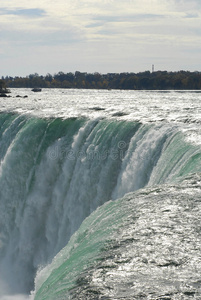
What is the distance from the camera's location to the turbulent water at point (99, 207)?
23.9ft

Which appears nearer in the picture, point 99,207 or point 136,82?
point 99,207

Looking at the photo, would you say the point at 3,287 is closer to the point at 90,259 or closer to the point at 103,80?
the point at 90,259

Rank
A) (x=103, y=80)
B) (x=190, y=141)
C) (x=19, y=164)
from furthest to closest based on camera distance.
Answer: (x=103, y=80) < (x=19, y=164) < (x=190, y=141)

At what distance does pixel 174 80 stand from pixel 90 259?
117 m

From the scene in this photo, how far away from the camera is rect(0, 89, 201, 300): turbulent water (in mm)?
7293

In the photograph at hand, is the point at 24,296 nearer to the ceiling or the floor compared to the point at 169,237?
nearer to the floor

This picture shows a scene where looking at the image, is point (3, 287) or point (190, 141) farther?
point (3, 287)

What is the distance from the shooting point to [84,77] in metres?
198

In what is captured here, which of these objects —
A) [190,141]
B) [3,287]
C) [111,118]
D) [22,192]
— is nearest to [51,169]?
[22,192]

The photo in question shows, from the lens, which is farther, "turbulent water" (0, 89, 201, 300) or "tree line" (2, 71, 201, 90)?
"tree line" (2, 71, 201, 90)

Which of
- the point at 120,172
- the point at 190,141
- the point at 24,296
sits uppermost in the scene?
the point at 190,141

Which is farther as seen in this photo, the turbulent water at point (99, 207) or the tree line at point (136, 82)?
the tree line at point (136, 82)

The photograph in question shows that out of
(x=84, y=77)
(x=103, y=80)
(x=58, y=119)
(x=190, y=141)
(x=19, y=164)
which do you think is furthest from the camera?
(x=84, y=77)

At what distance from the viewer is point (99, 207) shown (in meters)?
11.8
